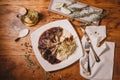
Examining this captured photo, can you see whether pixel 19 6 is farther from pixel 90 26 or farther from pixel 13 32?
pixel 90 26

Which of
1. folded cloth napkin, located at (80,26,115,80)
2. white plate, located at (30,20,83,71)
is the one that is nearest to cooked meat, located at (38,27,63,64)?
white plate, located at (30,20,83,71)

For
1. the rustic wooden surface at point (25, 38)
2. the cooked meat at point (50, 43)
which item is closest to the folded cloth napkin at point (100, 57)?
the rustic wooden surface at point (25, 38)

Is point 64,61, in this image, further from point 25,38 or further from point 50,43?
point 25,38

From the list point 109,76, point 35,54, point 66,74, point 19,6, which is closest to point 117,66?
point 109,76

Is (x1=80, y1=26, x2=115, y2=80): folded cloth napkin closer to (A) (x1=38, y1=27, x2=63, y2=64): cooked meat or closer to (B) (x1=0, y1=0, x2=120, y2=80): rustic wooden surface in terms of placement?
(B) (x1=0, y1=0, x2=120, y2=80): rustic wooden surface

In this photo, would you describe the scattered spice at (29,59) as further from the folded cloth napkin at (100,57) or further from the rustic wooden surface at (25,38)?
the folded cloth napkin at (100,57)

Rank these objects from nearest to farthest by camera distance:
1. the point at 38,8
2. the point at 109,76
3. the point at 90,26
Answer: the point at 109,76, the point at 90,26, the point at 38,8
